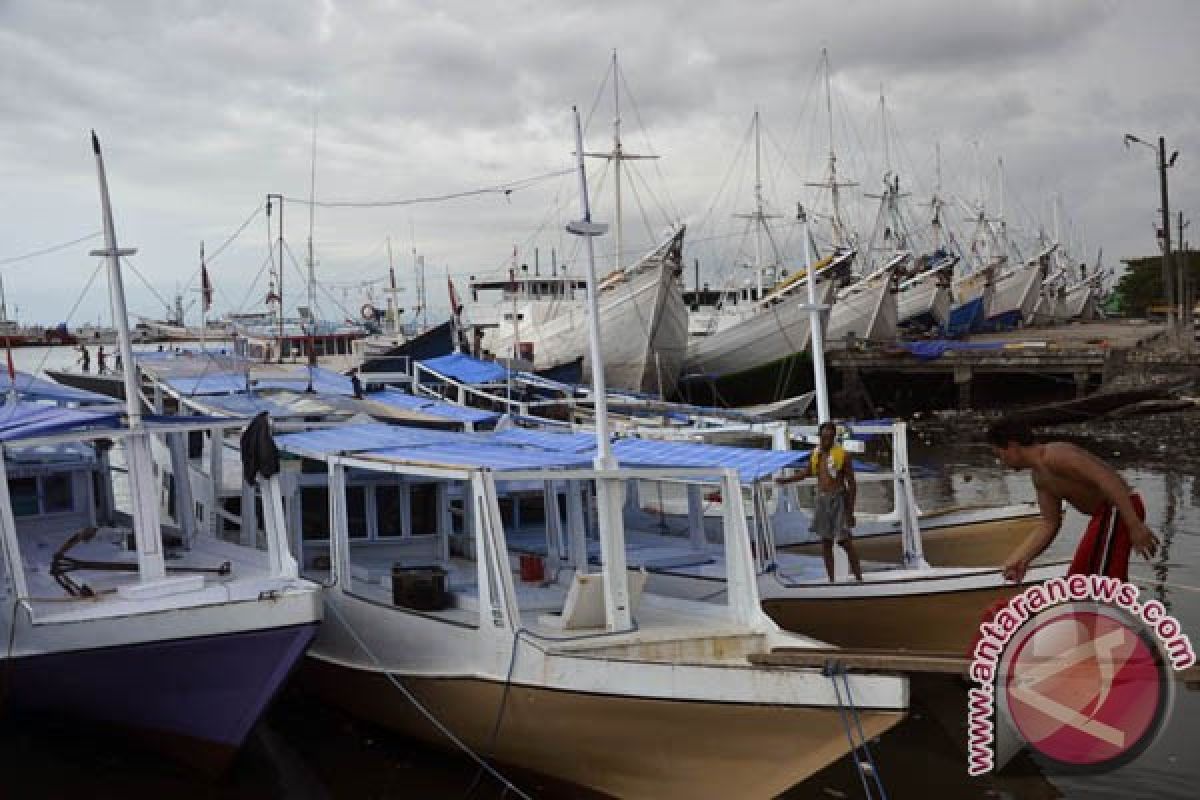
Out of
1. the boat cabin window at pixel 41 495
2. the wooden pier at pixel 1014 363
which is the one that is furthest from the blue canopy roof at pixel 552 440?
Result: the wooden pier at pixel 1014 363

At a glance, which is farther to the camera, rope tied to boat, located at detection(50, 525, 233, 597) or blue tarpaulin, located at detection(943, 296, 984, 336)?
blue tarpaulin, located at detection(943, 296, 984, 336)

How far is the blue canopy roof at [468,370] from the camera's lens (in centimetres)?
2981

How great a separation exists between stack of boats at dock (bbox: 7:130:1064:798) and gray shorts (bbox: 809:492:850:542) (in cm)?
52

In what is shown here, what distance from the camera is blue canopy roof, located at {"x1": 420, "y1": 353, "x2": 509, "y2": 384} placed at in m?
29.8

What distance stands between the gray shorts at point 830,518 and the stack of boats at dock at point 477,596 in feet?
1.71

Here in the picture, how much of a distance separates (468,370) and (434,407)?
37.3ft

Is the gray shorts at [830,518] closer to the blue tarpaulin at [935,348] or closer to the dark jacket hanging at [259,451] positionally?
the dark jacket hanging at [259,451]

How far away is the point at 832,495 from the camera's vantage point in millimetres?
12477

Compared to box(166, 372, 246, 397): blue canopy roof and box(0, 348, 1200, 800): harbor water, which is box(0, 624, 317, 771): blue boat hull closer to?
box(0, 348, 1200, 800): harbor water

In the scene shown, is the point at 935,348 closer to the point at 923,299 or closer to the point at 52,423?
the point at 923,299

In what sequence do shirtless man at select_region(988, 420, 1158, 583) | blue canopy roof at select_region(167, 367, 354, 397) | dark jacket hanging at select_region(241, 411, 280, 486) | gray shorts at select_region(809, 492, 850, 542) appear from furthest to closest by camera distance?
blue canopy roof at select_region(167, 367, 354, 397)
gray shorts at select_region(809, 492, 850, 542)
dark jacket hanging at select_region(241, 411, 280, 486)
shirtless man at select_region(988, 420, 1158, 583)

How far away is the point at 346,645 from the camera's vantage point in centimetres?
1183

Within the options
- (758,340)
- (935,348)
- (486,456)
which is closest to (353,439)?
(486,456)

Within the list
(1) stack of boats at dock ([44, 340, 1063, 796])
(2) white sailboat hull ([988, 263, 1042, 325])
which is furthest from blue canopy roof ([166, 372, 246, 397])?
(2) white sailboat hull ([988, 263, 1042, 325])
